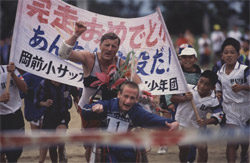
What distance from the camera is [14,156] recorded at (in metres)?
8.30

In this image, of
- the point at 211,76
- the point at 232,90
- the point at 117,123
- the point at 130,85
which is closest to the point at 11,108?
the point at 117,123

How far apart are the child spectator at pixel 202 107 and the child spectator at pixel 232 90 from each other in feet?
0.82

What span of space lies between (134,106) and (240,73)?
105 inches

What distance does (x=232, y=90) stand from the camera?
28.1ft

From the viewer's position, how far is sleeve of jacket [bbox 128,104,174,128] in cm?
634

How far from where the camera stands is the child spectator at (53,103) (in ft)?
30.0

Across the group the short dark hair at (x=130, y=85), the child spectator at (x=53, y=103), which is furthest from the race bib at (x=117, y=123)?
the child spectator at (x=53, y=103)

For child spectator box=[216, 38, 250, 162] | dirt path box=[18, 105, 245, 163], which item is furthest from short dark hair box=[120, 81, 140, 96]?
dirt path box=[18, 105, 245, 163]

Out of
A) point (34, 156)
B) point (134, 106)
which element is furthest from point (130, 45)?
point (34, 156)

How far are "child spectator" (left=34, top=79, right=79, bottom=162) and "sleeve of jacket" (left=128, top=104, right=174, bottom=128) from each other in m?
2.83

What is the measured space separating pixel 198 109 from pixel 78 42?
6.22 feet

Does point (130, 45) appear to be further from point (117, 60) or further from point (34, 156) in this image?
point (34, 156)

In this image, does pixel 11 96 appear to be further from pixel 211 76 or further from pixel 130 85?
pixel 211 76

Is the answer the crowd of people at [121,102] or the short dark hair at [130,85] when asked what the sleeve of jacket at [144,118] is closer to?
the crowd of people at [121,102]
